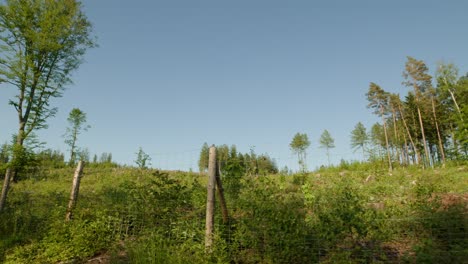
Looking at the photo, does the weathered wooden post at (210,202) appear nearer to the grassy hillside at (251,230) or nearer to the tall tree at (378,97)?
the grassy hillside at (251,230)

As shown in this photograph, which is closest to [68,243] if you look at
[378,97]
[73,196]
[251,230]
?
[73,196]

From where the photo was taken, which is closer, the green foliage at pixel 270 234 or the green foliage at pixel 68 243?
the green foliage at pixel 270 234

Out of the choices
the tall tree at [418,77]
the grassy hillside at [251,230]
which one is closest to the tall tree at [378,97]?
the tall tree at [418,77]

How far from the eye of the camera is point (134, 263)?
16.4 ft

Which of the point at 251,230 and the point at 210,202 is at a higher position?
the point at 210,202

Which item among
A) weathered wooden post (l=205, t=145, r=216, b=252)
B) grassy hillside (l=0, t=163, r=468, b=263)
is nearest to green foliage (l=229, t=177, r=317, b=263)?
grassy hillside (l=0, t=163, r=468, b=263)

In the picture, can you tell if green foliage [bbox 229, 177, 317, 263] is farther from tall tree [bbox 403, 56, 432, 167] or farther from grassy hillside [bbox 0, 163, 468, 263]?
tall tree [bbox 403, 56, 432, 167]

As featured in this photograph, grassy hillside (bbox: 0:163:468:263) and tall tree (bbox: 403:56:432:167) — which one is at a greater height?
tall tree (bbox: 403:56:432:167)

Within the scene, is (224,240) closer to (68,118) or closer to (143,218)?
(143,218)

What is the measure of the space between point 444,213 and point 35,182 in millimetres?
16845

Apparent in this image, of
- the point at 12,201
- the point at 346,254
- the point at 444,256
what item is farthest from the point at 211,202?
the point at 12,201

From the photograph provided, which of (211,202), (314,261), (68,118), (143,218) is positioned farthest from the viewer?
(68,118)

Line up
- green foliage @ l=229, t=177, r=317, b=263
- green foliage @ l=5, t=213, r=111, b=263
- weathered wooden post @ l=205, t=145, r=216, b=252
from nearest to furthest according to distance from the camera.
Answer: green foliage @ l=229, t=177, r=317, b=263 → weathered wooden post @ l=205, t=145, r=216, b=252 → green foliage @ l=5, t=213, r=111, b=263

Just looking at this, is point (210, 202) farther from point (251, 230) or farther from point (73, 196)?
point (73, 196)
